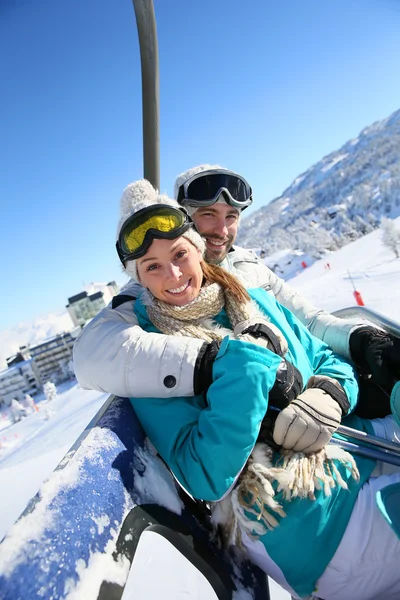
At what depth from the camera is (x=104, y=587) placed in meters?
0.71

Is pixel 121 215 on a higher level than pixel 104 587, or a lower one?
higher

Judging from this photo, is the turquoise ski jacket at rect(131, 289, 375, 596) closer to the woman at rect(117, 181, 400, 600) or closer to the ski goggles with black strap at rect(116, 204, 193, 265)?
the woman at rect(117, 181, 400, 600)

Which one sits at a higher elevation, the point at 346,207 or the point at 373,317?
the point at 346,207

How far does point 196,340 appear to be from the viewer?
126 cm

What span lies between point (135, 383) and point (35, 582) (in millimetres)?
622

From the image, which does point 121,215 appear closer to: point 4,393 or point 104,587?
point 104,587

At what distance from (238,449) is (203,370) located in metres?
0.29

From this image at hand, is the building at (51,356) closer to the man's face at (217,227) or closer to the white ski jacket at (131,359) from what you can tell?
the man's face at (217,227)

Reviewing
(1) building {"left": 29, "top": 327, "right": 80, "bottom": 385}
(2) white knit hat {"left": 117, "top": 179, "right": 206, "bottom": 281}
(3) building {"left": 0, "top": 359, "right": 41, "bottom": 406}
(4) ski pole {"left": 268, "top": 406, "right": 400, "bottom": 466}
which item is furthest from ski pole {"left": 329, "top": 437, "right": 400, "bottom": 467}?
(3) building {"left": 0, "top": 359, "right": 41, "bottom": 406}

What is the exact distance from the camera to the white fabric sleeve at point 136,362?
117 cm

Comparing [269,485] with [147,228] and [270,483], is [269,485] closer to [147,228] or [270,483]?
[270,483]

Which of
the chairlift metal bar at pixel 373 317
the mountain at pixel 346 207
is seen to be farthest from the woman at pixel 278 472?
the mountain at pixel 346 207

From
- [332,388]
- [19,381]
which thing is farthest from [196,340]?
[19,381]

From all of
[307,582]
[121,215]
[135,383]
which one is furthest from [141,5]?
[307,582]
